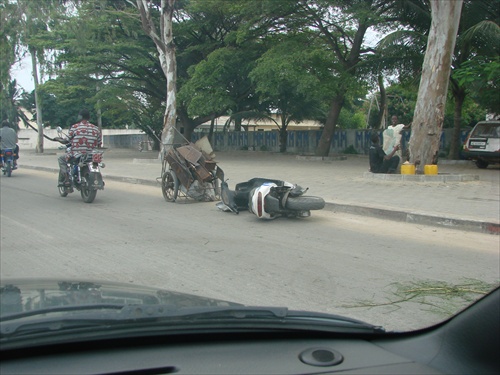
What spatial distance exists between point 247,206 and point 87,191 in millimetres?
3794

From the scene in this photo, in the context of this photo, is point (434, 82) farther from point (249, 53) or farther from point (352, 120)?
point (352, 120)

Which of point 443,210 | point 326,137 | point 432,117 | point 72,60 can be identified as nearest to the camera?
point 443,210

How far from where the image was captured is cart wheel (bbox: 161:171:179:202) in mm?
11468

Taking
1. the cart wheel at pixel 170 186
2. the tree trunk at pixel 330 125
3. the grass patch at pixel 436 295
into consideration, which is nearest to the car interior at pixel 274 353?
the grass patch at pixel 436 295

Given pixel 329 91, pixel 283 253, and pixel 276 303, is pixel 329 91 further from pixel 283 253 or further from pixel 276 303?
pixel 276 303

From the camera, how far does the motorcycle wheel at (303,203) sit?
881cm

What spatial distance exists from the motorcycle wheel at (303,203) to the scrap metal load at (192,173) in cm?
245

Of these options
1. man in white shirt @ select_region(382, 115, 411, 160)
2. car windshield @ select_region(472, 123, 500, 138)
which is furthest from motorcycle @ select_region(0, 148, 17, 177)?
car windshield @ select_region(472, 123, 500, 138)

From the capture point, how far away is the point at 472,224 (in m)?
8.41

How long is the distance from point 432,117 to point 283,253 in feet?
31.5

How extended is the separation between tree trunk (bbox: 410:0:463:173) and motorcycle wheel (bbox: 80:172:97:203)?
8.98m

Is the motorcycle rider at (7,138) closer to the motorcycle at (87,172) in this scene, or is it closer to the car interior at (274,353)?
the motorcycle at (87,172)

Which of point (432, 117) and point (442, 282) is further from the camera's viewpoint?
point (432, 117)

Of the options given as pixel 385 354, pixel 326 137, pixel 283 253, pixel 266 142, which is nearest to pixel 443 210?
pixel 283 253
